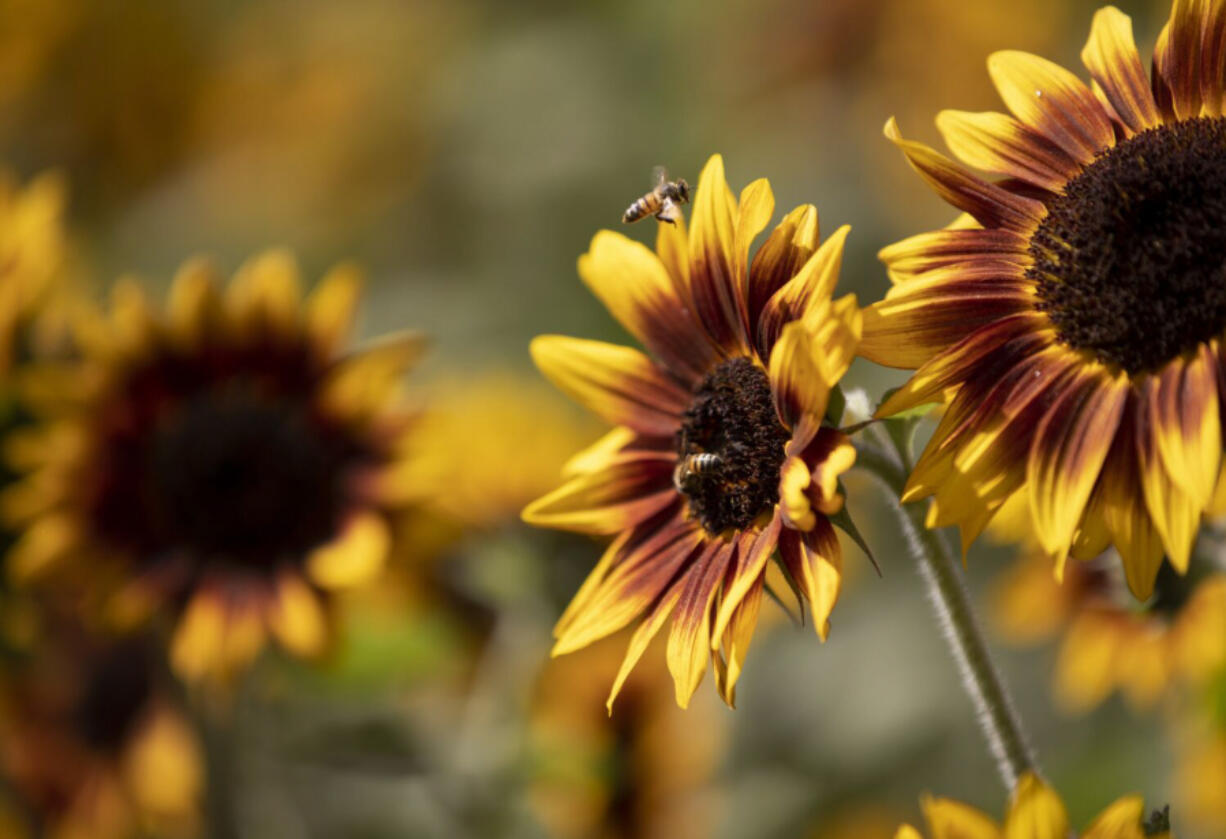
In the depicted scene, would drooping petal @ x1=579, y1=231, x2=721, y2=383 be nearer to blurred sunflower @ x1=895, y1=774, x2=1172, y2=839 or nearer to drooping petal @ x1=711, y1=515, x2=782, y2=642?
drooping petal @ x1=711, y1=515, x2=782, y2=642

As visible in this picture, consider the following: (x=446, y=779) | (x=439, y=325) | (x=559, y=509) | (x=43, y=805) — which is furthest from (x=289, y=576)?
(x=439, y=325)

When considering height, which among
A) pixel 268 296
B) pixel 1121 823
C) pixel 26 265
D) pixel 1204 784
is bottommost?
pixel 1204 784

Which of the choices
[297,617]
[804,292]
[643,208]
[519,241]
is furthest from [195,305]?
[519,241]

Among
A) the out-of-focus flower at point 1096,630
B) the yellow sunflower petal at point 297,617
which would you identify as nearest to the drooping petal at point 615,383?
the out-of-focus flower at point 1096,630

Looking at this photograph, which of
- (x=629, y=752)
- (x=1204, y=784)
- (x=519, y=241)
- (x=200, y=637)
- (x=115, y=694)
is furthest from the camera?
(x=519, y=241)

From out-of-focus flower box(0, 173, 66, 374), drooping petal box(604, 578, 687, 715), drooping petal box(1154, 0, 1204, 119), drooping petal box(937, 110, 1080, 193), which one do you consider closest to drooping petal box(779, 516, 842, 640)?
drooping petal box(604, 578, 687, 715)

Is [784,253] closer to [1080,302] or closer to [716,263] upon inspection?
[716,263]

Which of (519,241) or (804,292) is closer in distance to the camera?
(804,292)
